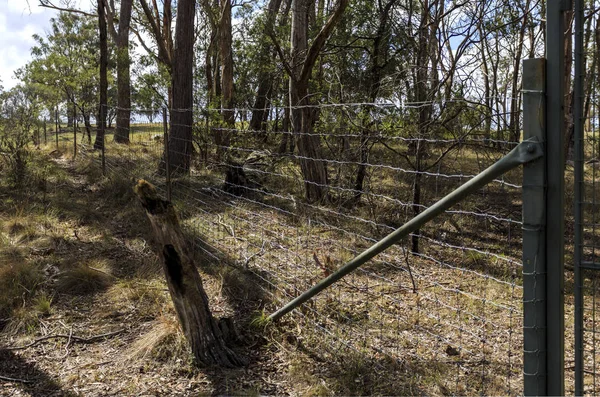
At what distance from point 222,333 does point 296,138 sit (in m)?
5.10

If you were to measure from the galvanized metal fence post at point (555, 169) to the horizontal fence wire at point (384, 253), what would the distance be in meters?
0.22

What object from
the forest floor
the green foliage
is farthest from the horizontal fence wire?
the green foliage

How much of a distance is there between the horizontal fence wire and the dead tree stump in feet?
2.24

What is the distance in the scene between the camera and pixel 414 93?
7641 mm

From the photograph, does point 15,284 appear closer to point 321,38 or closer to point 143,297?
point 143,297

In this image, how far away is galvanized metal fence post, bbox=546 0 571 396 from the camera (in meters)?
1.93

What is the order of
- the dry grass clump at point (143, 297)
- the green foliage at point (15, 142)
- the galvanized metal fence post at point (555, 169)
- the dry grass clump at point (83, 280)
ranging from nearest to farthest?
the galvanized metal fence post at point (555, 169)
the dry grass clump at point (143, 297)
the dry grass clump at point (83, 280)
the green foliage at point (15, 142)

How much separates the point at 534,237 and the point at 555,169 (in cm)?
27

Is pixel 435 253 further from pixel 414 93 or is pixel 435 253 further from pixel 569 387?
pixel 569 387

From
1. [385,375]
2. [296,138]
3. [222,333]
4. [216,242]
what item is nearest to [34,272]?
[216,242]

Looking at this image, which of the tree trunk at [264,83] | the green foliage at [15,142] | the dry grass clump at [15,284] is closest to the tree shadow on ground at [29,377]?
the dry grass clump at [15,284]

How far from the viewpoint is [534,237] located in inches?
78.5

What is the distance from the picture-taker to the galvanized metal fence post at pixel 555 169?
1930 mm

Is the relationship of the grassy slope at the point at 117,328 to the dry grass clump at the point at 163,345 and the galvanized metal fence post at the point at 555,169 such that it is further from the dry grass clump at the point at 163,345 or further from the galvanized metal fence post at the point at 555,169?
the galvanized metal fence post at the point at 555,169
